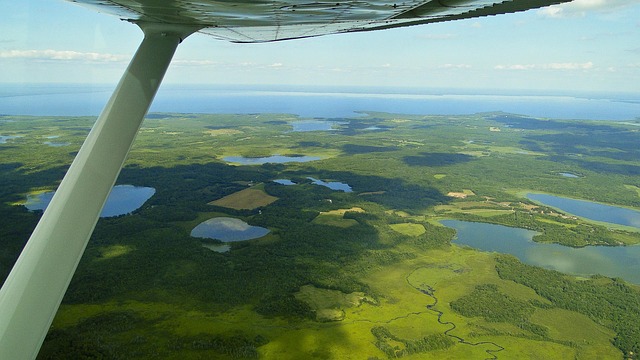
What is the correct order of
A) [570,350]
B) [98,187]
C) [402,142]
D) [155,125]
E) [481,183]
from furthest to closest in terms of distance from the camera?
1. [155,125]
2. [402,142]
3. [481,183]
4. [570,350]
5. [98,187]

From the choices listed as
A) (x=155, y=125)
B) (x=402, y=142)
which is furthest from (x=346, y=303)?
(x=155, y=125)

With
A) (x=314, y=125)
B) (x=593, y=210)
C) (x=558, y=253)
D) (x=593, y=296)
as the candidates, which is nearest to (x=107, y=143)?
(x=593, y=296)

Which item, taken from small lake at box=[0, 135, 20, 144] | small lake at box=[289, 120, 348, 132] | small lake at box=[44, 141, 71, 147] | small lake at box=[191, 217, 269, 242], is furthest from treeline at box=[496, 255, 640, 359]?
small lake at box=[289, 120, 348, 132]

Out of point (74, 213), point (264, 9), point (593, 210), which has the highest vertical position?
point (264, 9)

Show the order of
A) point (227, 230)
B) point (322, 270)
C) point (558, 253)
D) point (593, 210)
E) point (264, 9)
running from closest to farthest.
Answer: point (264, 9) → point (322, 270) → point (558, 253) → point (227, 230) → point (593, 210)

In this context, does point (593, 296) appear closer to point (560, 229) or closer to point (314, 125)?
point (560, 229)

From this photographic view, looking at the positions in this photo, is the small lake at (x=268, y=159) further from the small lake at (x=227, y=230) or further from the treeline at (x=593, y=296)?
the treeline at (x=593, y=296)

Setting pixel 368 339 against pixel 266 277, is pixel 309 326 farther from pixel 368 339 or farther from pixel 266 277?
pixel 266 277

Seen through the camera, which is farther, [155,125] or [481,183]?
[155,125]

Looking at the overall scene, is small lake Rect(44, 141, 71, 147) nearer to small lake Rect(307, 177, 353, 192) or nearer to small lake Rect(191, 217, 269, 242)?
small lake Rect(191, 217, 269, 242)
